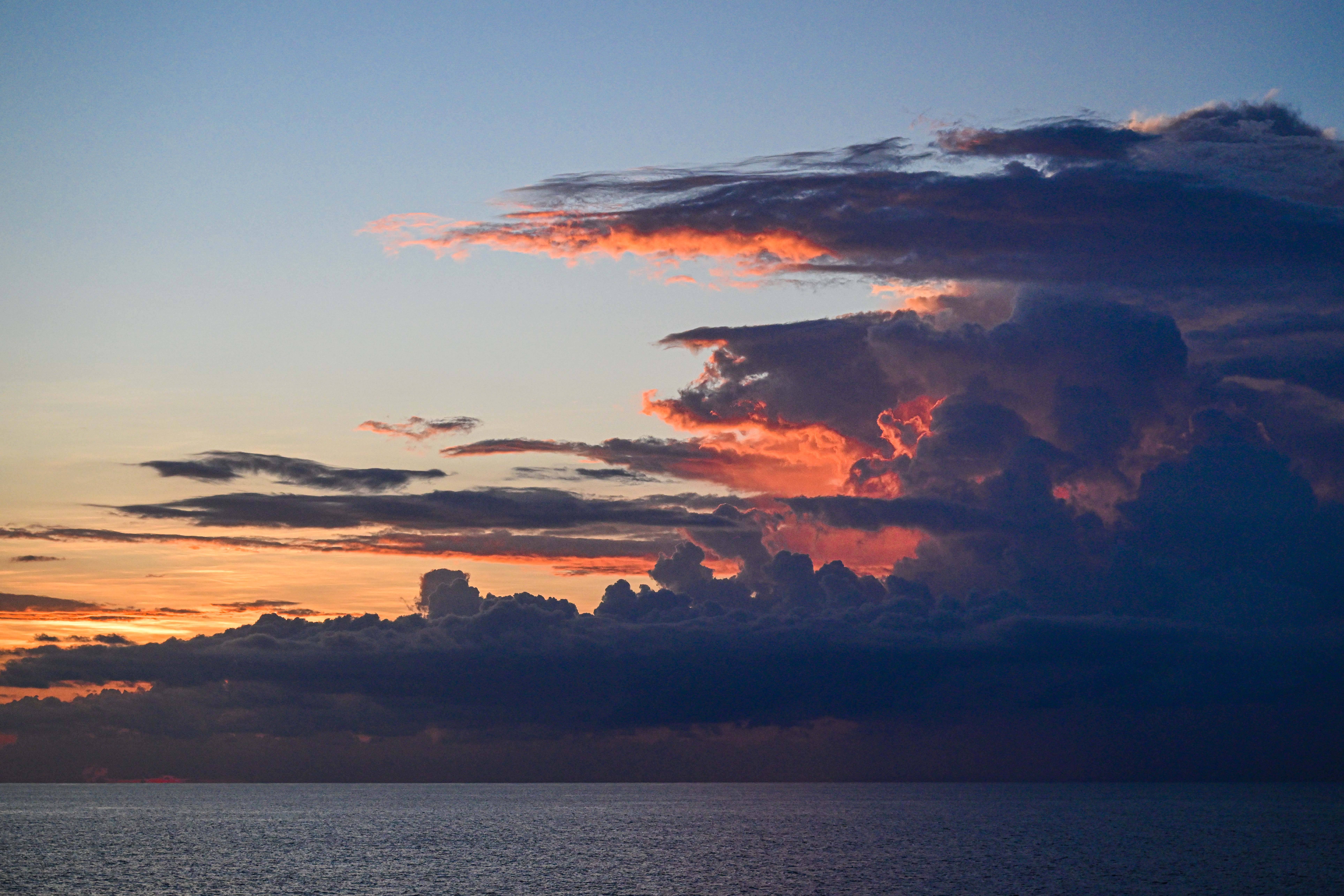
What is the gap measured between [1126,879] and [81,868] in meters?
167

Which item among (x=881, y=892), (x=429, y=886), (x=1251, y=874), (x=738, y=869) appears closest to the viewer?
(x=881, y=892)

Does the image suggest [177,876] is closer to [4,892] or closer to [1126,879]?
[4,892]

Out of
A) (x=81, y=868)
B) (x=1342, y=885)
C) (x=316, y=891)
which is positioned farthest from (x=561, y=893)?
(x=1342, y=885)

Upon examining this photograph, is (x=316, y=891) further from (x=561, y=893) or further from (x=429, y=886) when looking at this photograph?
(x=561, y=893)

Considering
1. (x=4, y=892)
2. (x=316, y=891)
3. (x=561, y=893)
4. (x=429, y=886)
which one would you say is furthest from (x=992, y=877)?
(x=4, y=892)

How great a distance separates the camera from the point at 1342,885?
6176 inches

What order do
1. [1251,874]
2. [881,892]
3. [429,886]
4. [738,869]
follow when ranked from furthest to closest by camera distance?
1. [738,869]
2. [1251,874]
3. [429,886]
4. [881,892]

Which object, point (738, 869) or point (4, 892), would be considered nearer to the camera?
point (4, 892)

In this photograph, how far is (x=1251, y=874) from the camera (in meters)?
174

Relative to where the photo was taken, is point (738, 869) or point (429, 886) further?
point (738, 869)

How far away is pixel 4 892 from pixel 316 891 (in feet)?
139

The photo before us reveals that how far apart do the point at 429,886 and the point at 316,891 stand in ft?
49.7

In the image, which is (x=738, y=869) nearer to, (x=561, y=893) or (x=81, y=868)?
(x=561, y=893)

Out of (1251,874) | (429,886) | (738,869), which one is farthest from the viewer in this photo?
(738,869)
